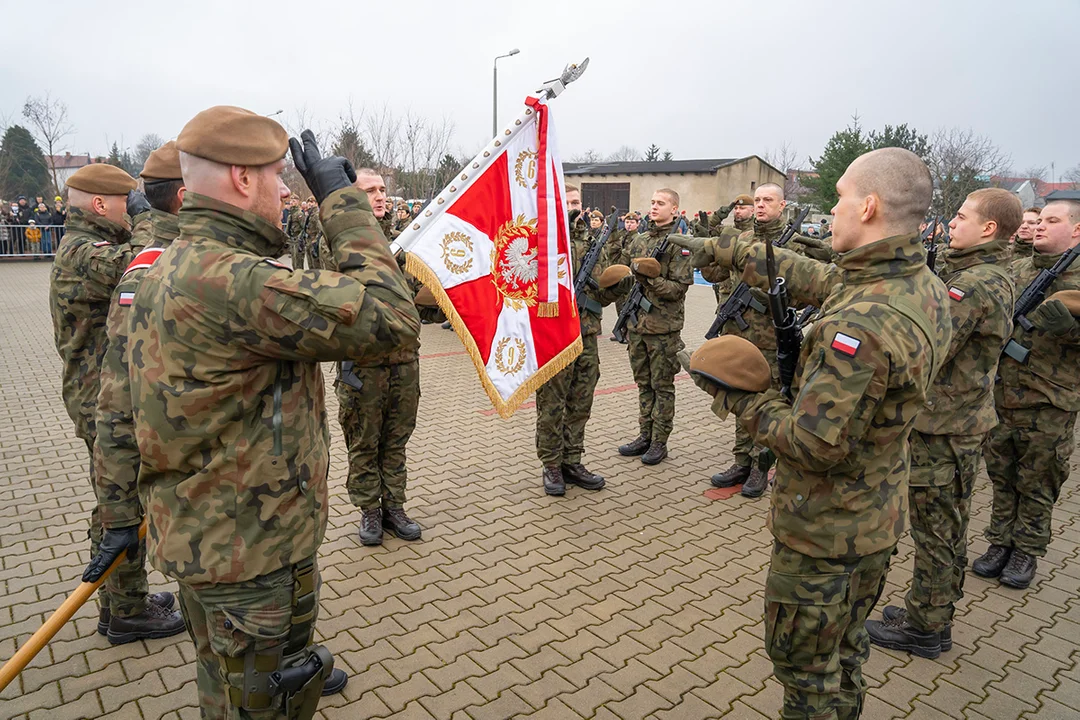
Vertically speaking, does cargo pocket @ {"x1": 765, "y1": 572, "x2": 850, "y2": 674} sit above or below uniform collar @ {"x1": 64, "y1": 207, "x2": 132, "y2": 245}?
below

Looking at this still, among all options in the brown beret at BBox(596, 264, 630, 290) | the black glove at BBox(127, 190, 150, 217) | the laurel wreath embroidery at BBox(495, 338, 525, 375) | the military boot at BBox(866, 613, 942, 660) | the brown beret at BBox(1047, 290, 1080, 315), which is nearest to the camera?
the military boot at BBox(866, 613, 942, 660)

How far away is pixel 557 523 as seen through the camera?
523 centimetres

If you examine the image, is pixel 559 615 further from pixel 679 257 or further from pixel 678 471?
pixel 679 257

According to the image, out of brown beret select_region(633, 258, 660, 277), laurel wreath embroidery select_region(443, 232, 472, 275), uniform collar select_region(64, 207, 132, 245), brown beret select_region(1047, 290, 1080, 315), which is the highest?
uniform collar select_region(64, 207, 132, 245)

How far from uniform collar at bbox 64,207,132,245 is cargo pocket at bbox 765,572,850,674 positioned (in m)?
3.83

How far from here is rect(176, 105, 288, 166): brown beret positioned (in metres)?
2.03

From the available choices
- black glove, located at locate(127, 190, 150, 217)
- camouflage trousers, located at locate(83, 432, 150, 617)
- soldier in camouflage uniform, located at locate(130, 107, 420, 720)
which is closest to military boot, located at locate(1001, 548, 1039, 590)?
soldier in camouflage uniform, located at locate(130, 107, 420, 720)

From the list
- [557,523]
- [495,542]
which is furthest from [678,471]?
[495,542]

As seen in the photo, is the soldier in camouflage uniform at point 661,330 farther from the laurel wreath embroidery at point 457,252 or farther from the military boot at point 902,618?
the military boot at point 902,618

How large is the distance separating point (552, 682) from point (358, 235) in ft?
7.97

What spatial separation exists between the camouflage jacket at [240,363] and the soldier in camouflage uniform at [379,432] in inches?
91.1

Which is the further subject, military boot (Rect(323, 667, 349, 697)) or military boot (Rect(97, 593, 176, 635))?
military boot (Rect(97, 593, 176, 635))

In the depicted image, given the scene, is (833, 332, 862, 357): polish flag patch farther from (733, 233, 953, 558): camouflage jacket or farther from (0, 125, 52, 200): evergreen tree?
(0, 125, 52, 200): evergreen tree

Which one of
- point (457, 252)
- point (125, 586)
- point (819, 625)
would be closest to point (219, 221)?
point (457, 252)
